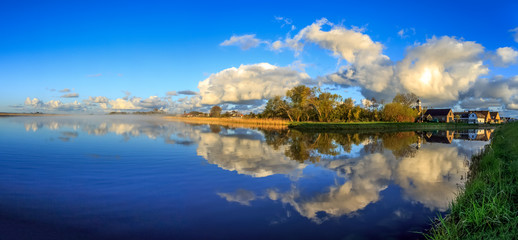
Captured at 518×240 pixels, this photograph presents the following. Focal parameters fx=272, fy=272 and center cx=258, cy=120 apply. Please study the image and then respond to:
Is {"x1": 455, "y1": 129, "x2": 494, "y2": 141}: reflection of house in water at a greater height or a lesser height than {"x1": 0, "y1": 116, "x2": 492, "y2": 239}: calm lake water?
lesser

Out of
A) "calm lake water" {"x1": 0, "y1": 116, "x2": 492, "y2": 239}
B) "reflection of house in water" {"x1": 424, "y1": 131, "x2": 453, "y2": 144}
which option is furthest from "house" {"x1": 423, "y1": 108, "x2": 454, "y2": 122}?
"calm lake water" {"x1": 0, "y1": 116, "x2": 492, "y2": 239}

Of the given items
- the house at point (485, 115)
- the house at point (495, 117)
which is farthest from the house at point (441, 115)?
the house at point (495, 117)

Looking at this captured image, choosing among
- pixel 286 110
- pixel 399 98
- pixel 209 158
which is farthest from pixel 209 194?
pixel 399 98

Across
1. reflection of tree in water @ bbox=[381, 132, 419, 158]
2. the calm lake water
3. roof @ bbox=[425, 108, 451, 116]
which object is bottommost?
reflection of tree in water @ bbox=[381, 132, 419, 158]

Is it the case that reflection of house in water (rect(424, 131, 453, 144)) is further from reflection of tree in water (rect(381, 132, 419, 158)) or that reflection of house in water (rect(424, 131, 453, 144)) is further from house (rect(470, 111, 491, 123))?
house (rect(470, 111, 491, 123))

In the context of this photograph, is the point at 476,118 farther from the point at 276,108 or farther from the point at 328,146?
the point at 328,146

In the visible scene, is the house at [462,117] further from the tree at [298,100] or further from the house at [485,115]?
the tree at [298,100]

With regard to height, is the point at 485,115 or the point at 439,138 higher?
the point at 485,115

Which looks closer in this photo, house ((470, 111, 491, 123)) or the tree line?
the tree line

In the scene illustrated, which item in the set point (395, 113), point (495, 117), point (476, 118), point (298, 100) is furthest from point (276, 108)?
point (495, 117)

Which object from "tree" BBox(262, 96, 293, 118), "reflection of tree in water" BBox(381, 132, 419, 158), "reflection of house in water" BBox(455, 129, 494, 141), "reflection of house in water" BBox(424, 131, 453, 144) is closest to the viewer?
"reflection of tree in water" BBox(381, 132, 419, 158)

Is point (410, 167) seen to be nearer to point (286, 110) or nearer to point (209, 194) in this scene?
point (209, 194)

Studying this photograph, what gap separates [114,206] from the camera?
7055 millimetres

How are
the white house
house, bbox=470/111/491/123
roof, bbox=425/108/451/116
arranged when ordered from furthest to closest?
house, bbox=470/111/491/123
the white house
roof, bbox=425/108/451/116
